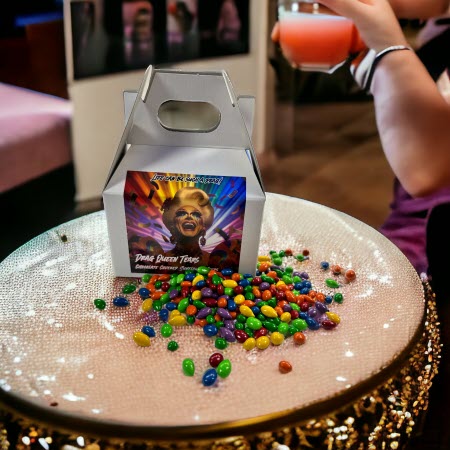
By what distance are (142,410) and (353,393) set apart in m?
0.22

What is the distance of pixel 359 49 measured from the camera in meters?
1.07

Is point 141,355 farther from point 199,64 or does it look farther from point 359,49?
point 199,64

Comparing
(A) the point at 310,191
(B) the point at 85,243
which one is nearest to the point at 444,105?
(B) the point at 85,243

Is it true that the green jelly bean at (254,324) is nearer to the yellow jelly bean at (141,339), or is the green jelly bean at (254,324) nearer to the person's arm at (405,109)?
the yellow jelly bean at (141,339)

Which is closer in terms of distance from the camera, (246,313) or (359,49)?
(246,313)

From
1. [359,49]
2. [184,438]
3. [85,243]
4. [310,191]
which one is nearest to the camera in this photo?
[184,438]

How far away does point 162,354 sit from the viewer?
2.23 ft

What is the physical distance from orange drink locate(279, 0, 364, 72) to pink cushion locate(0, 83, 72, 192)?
50.3 inches

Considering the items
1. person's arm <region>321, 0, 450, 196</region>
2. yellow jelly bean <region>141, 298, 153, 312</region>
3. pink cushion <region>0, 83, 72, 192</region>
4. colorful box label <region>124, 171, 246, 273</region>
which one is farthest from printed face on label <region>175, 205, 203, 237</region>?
pink cushion <region>0, 83, 72, 192</region>

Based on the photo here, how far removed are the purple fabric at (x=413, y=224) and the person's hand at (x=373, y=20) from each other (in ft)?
0.99

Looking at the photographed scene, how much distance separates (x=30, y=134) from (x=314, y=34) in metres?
1.38

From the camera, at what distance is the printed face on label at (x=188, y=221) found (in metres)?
0.77

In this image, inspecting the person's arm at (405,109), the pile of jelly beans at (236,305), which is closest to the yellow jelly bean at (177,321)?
the pile of jelly beans at (236,305)

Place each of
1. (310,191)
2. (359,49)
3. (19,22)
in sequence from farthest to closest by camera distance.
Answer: (310,191)
(19,22)
(359,49)
